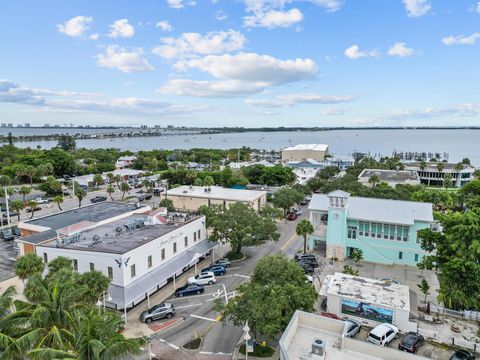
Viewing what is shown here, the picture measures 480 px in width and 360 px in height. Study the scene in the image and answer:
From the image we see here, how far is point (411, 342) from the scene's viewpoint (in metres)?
25.8

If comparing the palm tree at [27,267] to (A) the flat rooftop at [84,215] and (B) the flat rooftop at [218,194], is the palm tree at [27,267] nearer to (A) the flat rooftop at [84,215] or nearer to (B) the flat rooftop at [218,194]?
(A) the flat rooftop at [84,215]

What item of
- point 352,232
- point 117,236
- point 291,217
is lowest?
point 291,217

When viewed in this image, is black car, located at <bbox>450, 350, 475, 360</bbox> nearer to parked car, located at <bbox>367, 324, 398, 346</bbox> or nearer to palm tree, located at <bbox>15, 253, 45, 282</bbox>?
parked car, located at <bbox>367, 324, 398, 346</bbox>

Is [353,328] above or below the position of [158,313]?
below

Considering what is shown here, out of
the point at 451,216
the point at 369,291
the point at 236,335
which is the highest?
the point at 451,216

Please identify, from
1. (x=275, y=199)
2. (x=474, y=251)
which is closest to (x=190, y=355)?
(x=474, y=251)

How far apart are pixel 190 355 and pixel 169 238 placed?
14649 mm

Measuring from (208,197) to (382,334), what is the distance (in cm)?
4306

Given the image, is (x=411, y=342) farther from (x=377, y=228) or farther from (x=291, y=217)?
(x=291, y=217)

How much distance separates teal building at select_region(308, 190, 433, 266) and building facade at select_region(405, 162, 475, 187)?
7460cm

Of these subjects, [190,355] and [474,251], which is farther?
[474,251]

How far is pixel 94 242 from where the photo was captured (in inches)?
1372

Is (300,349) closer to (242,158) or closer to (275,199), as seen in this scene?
(275,199)

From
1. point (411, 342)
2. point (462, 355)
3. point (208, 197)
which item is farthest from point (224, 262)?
point (462, 355)
